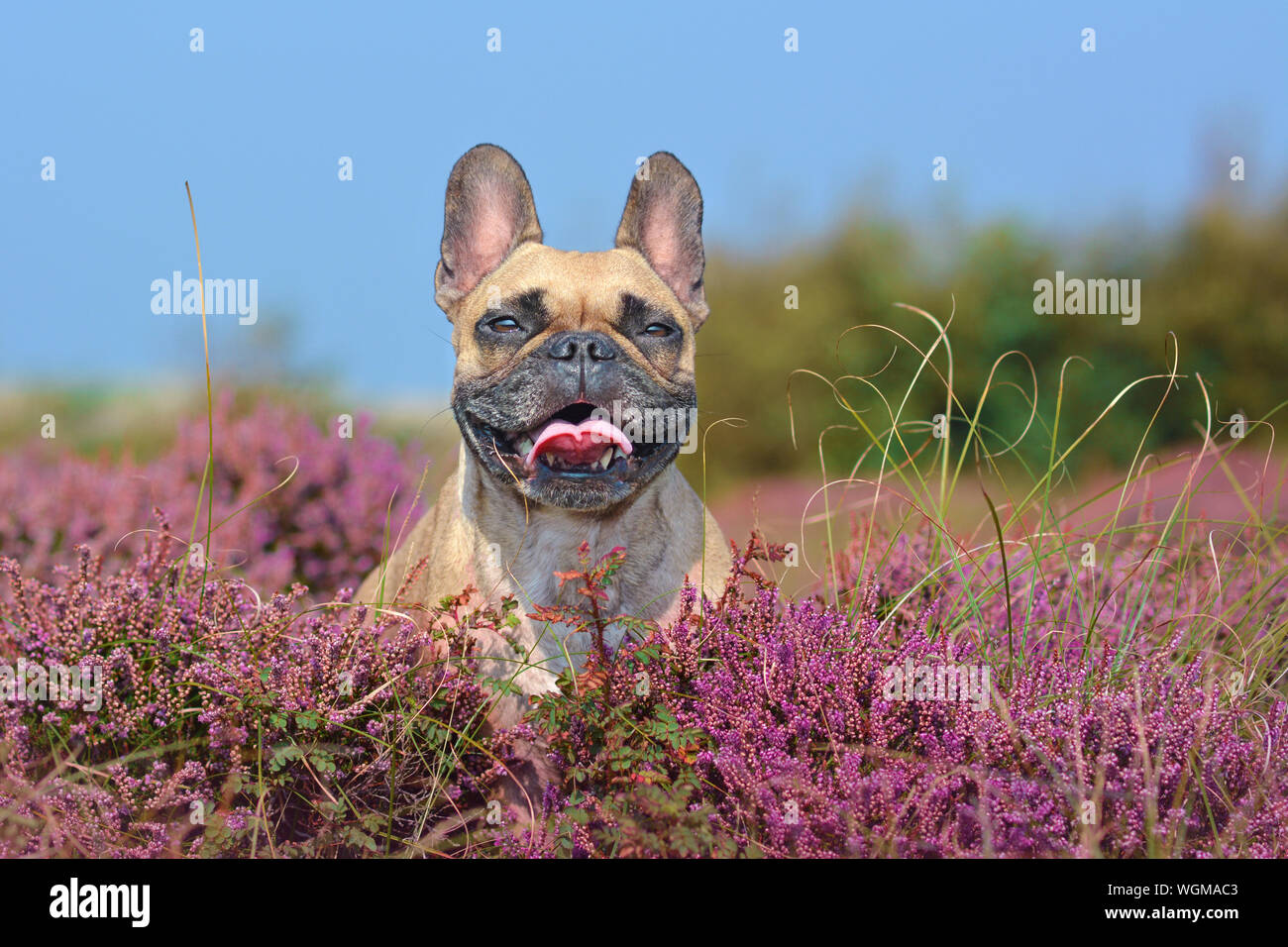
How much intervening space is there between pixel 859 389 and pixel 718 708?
14.5 meters

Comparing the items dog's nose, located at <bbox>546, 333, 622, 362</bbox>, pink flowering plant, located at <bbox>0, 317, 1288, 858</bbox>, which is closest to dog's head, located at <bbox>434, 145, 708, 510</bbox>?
dog's nose, located at <bbox>546, 333, 622, 362</bbox>

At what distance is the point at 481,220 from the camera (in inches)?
215

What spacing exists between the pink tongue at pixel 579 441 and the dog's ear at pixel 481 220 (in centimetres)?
124

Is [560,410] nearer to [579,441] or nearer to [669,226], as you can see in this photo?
[579,441]

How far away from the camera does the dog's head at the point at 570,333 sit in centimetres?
461

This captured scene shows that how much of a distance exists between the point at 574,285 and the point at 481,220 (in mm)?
784

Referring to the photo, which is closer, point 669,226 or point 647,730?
point 647,730

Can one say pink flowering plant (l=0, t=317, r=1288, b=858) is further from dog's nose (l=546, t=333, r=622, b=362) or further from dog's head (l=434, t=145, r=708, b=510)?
dog's nose (l=546, t=333, r=622, b=362)

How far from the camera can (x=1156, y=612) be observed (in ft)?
18.3

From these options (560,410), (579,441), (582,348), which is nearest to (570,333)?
(582,348)

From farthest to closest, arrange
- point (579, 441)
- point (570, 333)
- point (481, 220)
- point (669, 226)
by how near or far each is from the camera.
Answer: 1. point (669, 226)
2. point (481, 220)
3. point (570, 333)
4. point (579, 441)
